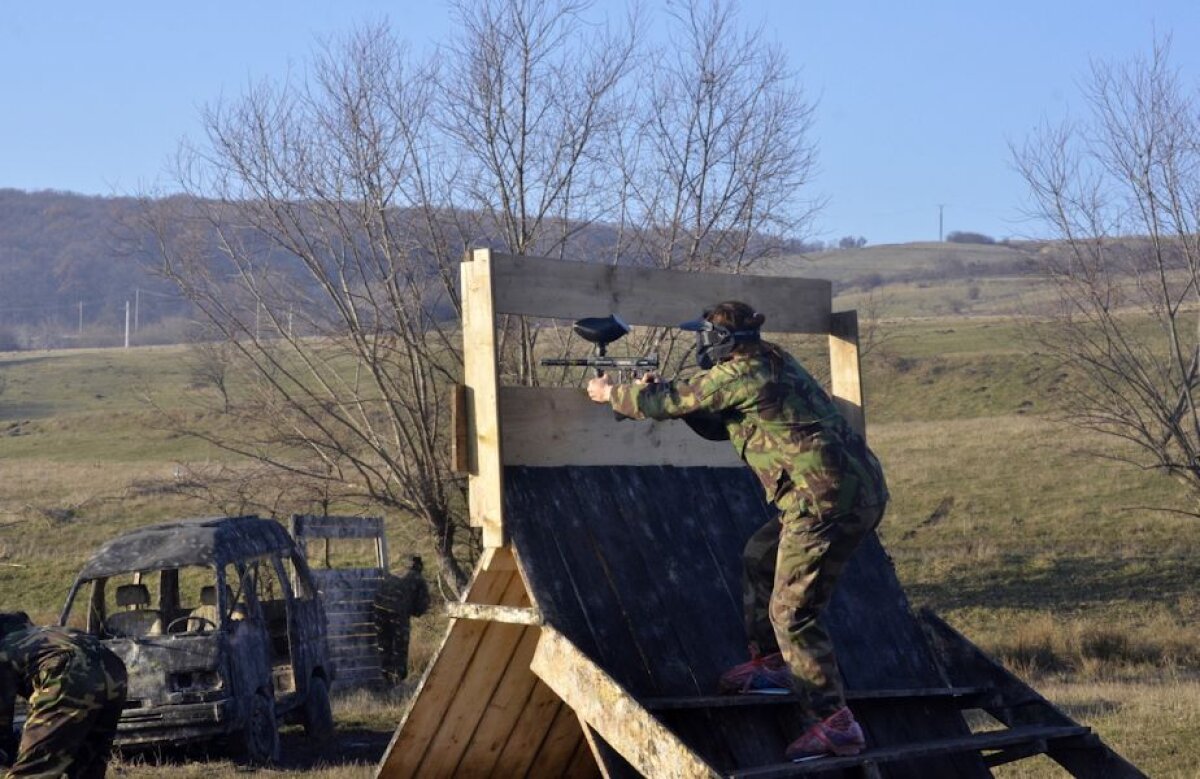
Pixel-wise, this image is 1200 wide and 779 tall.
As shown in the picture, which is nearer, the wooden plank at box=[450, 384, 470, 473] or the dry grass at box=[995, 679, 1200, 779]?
the wooden plank at box=[450, 384, 470, 473]

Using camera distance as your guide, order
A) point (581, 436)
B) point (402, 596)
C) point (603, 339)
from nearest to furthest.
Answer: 1. point (603, 339)
2. point (581, 436)
3. point (402, 596)

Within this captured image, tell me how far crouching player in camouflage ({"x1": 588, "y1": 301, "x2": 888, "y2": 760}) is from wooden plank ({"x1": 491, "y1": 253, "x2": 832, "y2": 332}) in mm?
816

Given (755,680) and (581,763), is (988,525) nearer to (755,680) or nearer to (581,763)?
(581,763)

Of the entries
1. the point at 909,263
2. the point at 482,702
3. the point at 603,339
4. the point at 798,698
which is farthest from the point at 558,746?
the point at 909,263

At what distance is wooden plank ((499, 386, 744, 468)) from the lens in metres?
6.93

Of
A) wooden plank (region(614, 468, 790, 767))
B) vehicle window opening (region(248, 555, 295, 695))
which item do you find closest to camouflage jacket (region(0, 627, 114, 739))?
wooden plank (region(614, 468, 790, 767))

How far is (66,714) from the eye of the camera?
7.11 metres

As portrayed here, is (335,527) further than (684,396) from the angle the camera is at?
Yes

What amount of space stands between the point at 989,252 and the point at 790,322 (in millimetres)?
130448

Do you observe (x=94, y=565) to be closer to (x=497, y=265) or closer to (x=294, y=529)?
(x=294, y=529)

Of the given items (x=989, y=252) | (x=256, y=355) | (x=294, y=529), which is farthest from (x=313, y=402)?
(x=989, y=252)

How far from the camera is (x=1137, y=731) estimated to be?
35.2 ft

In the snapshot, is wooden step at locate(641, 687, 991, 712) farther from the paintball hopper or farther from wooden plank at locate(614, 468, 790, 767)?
the paintball hopper

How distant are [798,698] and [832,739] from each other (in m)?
0.22
